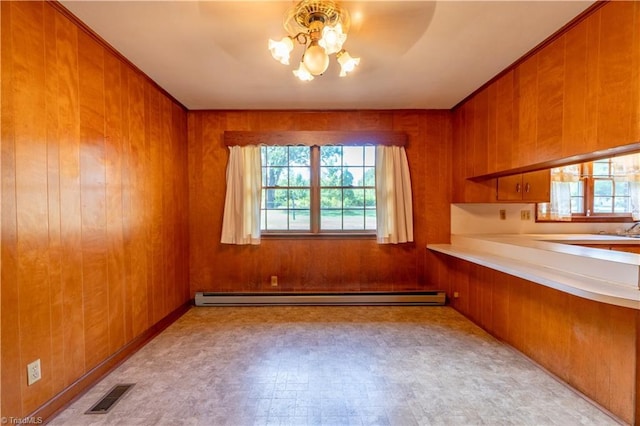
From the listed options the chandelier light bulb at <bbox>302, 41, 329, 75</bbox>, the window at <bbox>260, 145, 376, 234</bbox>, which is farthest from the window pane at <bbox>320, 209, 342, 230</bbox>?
the chandelier light bulb at <bbox>302, 41, 329, 75</bbox>

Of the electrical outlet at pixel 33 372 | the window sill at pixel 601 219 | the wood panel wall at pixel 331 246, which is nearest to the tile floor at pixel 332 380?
the electrical outlet at pixel 33 372

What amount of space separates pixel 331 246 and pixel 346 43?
2324 mm

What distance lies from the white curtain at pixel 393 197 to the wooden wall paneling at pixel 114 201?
2732 mm

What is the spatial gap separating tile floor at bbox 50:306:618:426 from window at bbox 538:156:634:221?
250 centimetres

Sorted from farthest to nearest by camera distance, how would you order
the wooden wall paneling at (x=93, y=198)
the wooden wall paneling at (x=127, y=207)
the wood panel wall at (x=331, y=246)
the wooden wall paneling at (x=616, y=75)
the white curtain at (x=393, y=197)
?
the wood panel wall at (x=331, y=246) < the white curtain at (x=393, y=197) < the wooden wall paneling at (x=127, y=207) < the wooden wall paneling at (x=93, y=198) < the wooden wall paneling at (x=616, y=75)

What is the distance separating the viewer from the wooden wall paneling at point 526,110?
7.07 feet

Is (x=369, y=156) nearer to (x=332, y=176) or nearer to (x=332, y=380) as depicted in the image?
(x=332, y=176)

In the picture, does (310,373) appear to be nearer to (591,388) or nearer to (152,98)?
(591,388)

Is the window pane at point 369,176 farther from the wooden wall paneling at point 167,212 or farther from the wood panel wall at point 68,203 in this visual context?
the wood panel wall at point 68,203

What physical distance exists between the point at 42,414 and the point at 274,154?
9.91 feet

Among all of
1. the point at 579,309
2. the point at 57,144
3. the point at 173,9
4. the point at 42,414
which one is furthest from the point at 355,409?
the point at 173,9

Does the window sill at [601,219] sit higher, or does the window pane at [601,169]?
the window pane at [601,169]

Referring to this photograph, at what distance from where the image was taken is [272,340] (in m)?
2.58

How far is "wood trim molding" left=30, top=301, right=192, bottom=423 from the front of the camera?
5.29 feet
